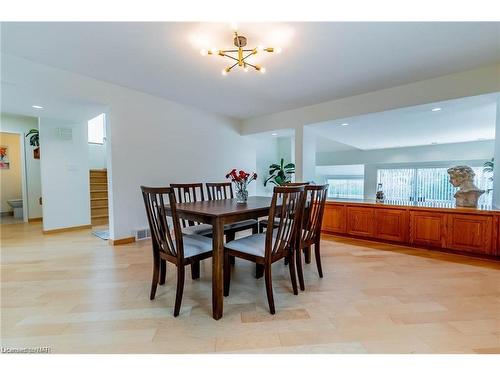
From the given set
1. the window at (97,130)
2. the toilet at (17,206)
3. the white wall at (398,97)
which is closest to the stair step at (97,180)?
the window at (97,130)

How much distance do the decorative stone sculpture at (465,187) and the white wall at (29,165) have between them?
25.9 feet

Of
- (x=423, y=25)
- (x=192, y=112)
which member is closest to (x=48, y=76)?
(x=192, y=112)

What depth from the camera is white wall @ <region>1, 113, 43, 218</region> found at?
4.84 metres

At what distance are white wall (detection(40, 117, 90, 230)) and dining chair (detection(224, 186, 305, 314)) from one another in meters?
4.04

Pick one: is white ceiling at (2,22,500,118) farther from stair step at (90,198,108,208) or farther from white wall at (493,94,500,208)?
stair step at (90,198,108,208)

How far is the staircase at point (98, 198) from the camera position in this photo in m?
5.15

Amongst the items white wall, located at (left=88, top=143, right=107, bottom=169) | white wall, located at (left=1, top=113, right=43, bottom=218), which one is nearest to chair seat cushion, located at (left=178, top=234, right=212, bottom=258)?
white wall, located at (left=1, top=113, right=43, bottom=218)

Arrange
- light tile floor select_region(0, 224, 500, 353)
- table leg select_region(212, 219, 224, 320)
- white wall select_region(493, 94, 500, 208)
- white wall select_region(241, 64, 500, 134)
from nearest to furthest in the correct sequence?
1. light tile floor select_region(0, 224, 500, 353)
2. table leg select_region(212, 219, 224, 320)
3. white wall select_region(241, 64, 500, 134)
4. white wall select_region(493, 94, 500, 208)

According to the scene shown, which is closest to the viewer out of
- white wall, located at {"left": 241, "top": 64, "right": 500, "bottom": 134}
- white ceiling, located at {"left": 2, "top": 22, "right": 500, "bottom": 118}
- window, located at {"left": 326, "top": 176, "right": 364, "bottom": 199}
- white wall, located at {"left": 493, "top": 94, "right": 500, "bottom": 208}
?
white ceiling, located at {"left": 2, "top": 22, "right": 500, "bottom": 118}

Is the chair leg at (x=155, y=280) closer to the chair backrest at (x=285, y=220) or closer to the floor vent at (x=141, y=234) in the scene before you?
the chair backrest at (x=285, y=220)

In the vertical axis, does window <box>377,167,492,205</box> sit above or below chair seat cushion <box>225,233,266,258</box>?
above

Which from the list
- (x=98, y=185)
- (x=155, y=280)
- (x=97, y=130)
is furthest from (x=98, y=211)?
(x=155, y=280)
